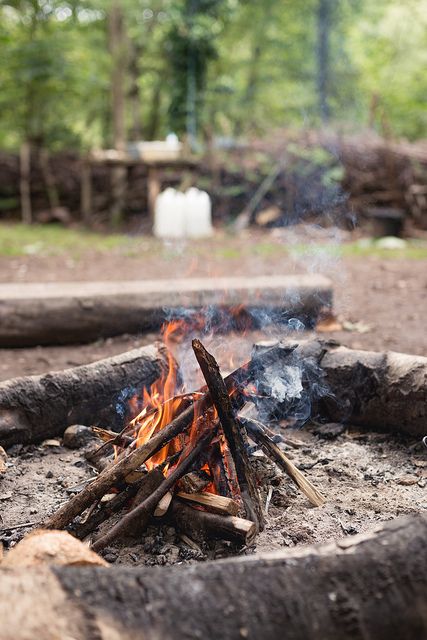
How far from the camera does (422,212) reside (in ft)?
39.8

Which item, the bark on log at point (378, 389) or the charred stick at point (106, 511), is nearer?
the charred stick at point (106, 511)

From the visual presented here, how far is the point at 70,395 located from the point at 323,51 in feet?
59.6

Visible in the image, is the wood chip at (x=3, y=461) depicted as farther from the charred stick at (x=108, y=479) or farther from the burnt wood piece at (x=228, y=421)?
the burnt wood piece at (x=228, y=421)

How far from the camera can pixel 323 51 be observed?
63.4 ft

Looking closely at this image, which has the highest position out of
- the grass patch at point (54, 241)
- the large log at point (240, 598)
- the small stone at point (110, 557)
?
the large log at point (240, 598)

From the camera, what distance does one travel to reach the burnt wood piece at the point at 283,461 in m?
2.54

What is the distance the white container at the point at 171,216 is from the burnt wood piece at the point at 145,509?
9.07m

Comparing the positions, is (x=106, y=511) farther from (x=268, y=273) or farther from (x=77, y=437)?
(x=268, y=273)

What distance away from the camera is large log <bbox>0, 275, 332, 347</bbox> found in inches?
192

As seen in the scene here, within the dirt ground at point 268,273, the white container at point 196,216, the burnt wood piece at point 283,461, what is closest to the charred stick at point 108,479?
the burnt wood piece at point 283,461

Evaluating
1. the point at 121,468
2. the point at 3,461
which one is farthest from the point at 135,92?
the point at 121,468

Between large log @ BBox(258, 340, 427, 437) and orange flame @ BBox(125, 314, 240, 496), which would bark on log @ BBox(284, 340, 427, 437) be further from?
orange flame @ BBox(125, 314, 240, 496)

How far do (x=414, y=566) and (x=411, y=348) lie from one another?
3.48m

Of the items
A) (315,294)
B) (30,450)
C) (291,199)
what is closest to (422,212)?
(291,199)
